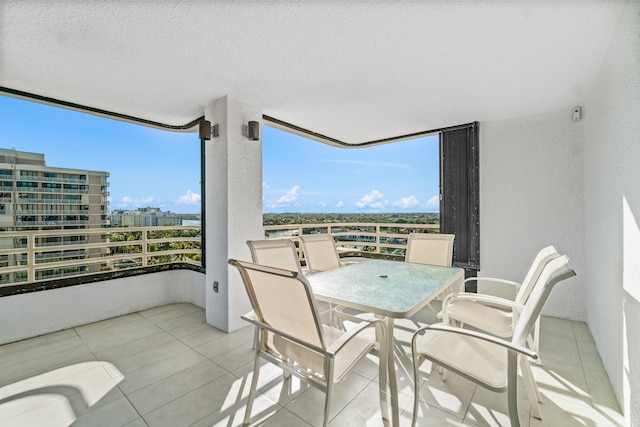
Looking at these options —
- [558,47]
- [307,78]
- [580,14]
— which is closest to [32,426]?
[307,78]

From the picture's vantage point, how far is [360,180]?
19.9 feet

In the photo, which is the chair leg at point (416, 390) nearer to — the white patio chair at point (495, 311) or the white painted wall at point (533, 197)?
the white patio chair at point (495, 311)

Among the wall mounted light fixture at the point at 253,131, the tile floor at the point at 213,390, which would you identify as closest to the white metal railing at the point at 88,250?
the tile floor at the point at 213,390

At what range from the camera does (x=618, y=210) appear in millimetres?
1731

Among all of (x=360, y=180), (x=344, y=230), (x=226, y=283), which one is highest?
(x=360, y=180)

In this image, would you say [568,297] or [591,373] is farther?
[568,297]

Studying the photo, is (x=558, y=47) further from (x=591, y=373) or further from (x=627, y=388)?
(x=591, y=373)

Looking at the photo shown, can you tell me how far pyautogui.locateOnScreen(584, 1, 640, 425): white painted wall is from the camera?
1.42 m

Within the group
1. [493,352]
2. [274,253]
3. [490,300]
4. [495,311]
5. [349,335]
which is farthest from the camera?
[274,253]

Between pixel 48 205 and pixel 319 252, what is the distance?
3.09 m

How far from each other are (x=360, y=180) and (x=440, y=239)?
3.35 m

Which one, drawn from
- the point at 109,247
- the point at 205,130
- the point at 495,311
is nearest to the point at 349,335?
the point at 495,311

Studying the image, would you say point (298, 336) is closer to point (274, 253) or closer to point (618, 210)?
point (274, 253)

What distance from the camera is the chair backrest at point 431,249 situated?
2840 millimetres
